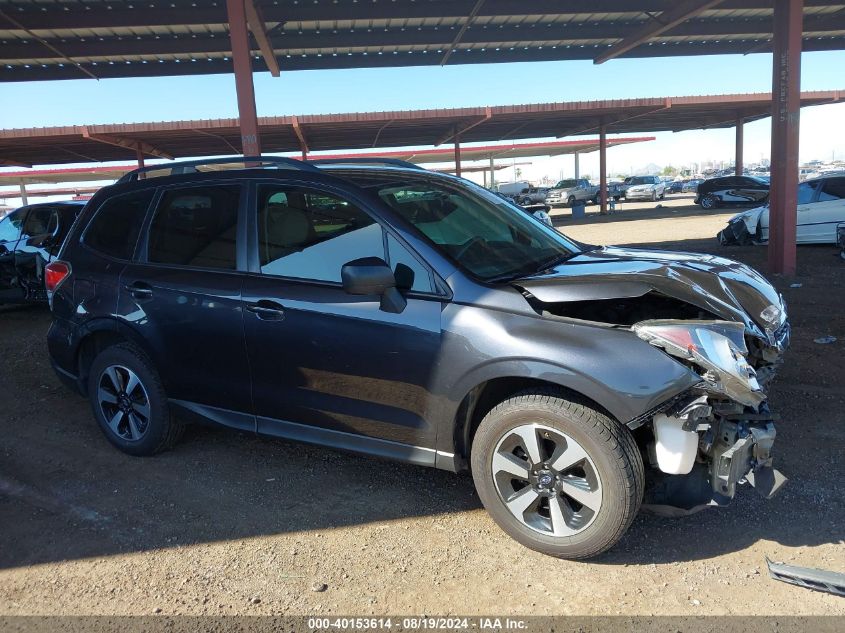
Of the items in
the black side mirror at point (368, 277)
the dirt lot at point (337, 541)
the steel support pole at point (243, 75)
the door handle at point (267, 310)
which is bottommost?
the dirt lot at point (337, 541)

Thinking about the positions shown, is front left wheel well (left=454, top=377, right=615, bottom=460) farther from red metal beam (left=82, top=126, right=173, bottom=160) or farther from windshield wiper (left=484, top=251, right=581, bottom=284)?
red metal beam (left=82, top=126, right=173, bottom=160)

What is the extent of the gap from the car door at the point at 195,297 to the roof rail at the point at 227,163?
15 centimetres

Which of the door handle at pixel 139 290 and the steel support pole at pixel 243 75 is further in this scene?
the steel support pole at pixel 243 75

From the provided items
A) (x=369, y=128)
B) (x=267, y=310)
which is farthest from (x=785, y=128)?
(x=369, y=128)

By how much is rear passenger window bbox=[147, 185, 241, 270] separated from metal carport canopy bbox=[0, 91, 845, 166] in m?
19.9

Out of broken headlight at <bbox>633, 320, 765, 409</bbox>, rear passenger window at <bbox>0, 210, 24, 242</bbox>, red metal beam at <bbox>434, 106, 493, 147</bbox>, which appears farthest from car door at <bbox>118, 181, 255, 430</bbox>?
red metal beam at <bbox>434, 106, 493, 147</bbox>

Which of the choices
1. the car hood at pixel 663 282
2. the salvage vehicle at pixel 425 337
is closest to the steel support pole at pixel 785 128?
the car hood at pixel 663 282

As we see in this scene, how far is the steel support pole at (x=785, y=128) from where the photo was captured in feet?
33.0

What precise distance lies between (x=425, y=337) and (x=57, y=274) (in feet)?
9.89

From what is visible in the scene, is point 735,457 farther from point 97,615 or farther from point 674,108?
point 674,108

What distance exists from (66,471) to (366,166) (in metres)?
2.77

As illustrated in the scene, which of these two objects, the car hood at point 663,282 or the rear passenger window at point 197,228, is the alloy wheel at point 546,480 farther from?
the rear passenger window at point 197,228

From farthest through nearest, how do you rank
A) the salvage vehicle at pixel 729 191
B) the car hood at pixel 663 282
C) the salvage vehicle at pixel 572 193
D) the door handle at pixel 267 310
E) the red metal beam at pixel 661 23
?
the salvage vehicle at pixel 572 193 → the salvage vehicle at pixel 729 191 → the red metal beam at pixel 661 23 → the door handle at pixel 267 310 → the car hood at pixel 663 282

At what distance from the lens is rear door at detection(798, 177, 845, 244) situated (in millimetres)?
12391
